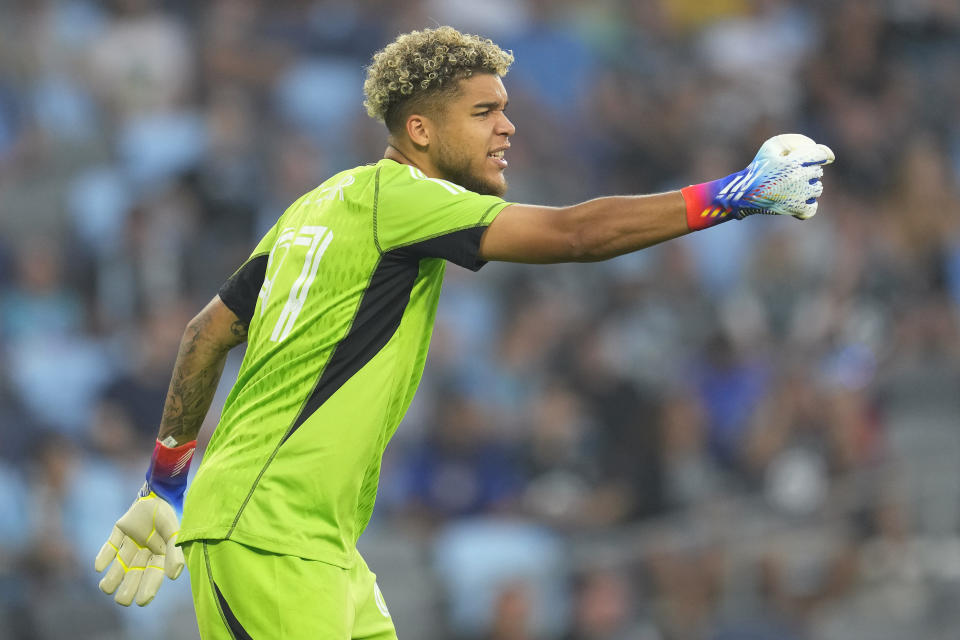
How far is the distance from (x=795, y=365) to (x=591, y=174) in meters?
2.75

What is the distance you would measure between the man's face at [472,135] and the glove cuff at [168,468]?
1.28 m

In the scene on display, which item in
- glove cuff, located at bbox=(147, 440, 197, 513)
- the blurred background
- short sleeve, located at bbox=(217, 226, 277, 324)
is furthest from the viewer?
the blurred background

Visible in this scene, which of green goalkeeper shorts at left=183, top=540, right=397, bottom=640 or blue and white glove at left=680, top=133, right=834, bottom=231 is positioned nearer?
blue and white glove at left=680, top=133, right=834, bottom=231

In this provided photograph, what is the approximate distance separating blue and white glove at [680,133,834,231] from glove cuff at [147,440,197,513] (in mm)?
1909

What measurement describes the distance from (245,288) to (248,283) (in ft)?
0.09

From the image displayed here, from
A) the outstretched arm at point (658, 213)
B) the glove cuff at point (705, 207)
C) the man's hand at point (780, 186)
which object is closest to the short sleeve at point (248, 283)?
the outstretched arm at point (658, 213)

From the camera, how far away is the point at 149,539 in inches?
180

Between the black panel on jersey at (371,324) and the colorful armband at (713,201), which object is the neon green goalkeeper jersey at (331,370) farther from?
the colorful armband at (713,201)

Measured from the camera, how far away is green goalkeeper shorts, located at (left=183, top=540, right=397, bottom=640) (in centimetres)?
387

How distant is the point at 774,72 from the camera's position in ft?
40.5

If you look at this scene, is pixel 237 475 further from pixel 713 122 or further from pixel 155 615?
pixel 713 122

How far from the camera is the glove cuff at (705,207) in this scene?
362cm

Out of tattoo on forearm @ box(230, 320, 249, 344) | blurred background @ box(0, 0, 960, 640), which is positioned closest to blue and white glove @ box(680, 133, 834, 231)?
tattoo on forearm @ box(230, 320, 249, 344)

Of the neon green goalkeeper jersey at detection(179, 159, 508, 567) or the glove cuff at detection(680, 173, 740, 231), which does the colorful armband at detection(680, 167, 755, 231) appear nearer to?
the glove cuff at detection(680, 173, 740, 231)
